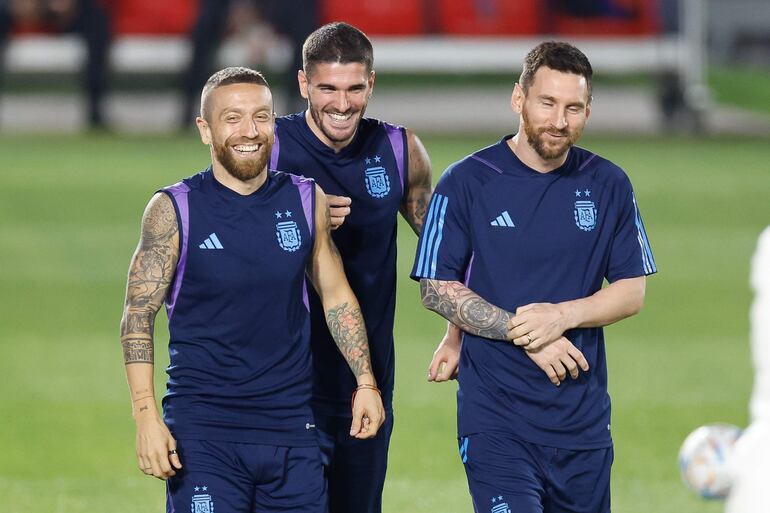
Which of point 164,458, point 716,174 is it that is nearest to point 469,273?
point 164,458

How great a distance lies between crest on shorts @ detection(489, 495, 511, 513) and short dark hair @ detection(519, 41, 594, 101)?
1.45 metres

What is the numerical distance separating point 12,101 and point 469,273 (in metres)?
25.4

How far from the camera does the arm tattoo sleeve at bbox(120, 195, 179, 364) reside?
5031 millimetres

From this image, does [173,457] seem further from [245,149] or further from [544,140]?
[544,140]

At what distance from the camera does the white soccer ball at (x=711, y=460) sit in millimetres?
3580

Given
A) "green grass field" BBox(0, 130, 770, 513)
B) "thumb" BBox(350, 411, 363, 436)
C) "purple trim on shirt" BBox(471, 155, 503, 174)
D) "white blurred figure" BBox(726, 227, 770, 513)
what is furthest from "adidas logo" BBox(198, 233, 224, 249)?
"green grass field" BBox(0, 130, 770, 513)

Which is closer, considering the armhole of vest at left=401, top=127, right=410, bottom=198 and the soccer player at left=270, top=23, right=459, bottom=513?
the soccer player at left=270, top=23, right=459, bottom=513

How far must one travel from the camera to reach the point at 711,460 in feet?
11.8

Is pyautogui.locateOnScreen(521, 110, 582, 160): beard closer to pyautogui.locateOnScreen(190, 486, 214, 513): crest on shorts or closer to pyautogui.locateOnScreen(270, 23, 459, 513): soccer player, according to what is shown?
pyautogui.locateOnScreen(270, 23, 459, 513): soccer player

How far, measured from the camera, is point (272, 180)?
5.28m

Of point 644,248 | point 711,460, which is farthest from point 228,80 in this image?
point 711,460

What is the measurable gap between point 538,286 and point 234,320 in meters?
1.09

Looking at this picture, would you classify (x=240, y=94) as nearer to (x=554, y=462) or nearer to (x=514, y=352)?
(x=514, y=352)

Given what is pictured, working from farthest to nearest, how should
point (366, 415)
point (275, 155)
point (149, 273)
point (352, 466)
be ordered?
point (352, 466)
point (275, 155)
point (366, 415)
point (149, 273)
